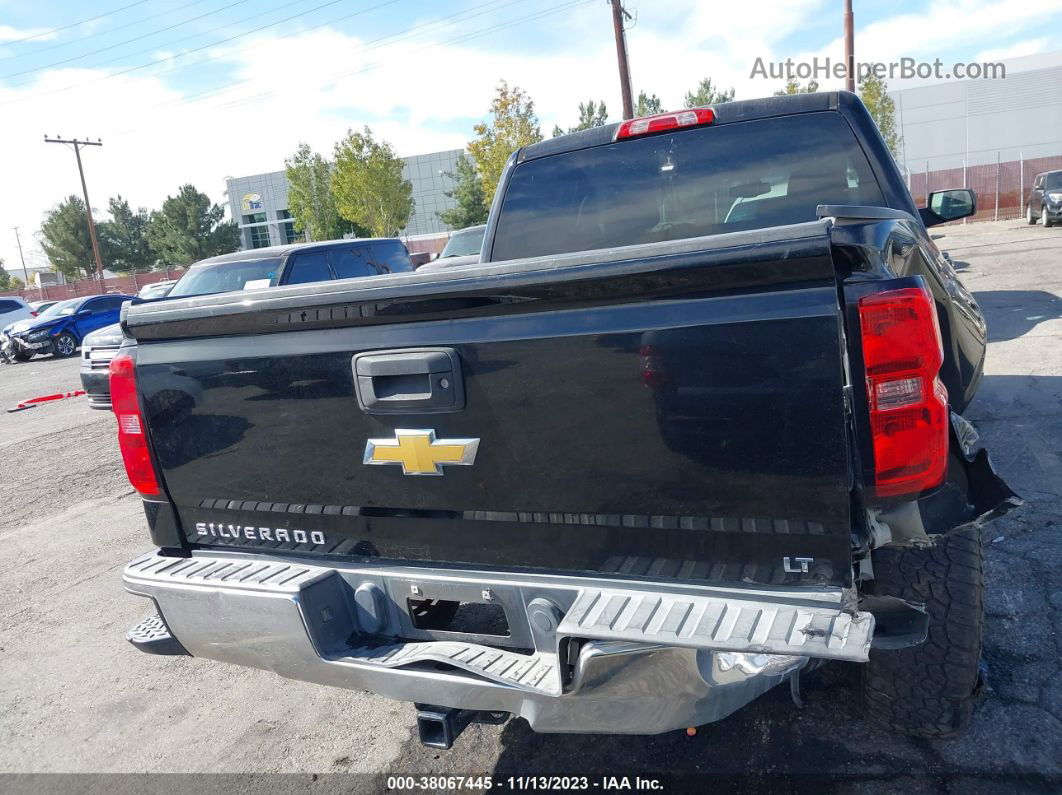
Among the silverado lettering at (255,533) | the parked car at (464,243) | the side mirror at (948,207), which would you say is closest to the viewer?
the silverado lettering at (255,533)

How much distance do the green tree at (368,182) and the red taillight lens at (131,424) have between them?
39577mm

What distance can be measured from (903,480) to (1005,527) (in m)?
2.86

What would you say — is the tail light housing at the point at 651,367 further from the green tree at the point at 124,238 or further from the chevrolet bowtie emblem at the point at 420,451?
the green tree at the point at 124,238

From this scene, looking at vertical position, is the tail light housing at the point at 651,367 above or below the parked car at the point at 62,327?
above

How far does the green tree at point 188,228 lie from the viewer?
53.7 meters

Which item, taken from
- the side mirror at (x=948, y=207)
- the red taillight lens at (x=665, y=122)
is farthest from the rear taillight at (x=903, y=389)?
the side mirror at (x=948, y=207)

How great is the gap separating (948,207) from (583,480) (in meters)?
3.72

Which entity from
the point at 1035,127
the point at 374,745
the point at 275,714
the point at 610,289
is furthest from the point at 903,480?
the point at 1035,127

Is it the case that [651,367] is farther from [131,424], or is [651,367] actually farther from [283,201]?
[283,201]

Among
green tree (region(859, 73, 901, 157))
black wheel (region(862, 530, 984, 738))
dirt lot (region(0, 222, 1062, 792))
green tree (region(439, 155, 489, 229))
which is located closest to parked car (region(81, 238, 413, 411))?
dirt lot (region(0, 222, 1062, 792))

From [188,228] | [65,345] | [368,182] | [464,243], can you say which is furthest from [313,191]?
[464,243]

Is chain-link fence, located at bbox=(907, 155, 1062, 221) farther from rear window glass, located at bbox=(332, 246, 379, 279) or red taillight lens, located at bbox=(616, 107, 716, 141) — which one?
red taillight lens, located at bbox=(616, 107, 716, 141)

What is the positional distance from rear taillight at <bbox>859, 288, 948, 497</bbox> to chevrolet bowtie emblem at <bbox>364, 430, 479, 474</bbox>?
1.03 m

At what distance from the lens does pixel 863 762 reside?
2.58 metres
